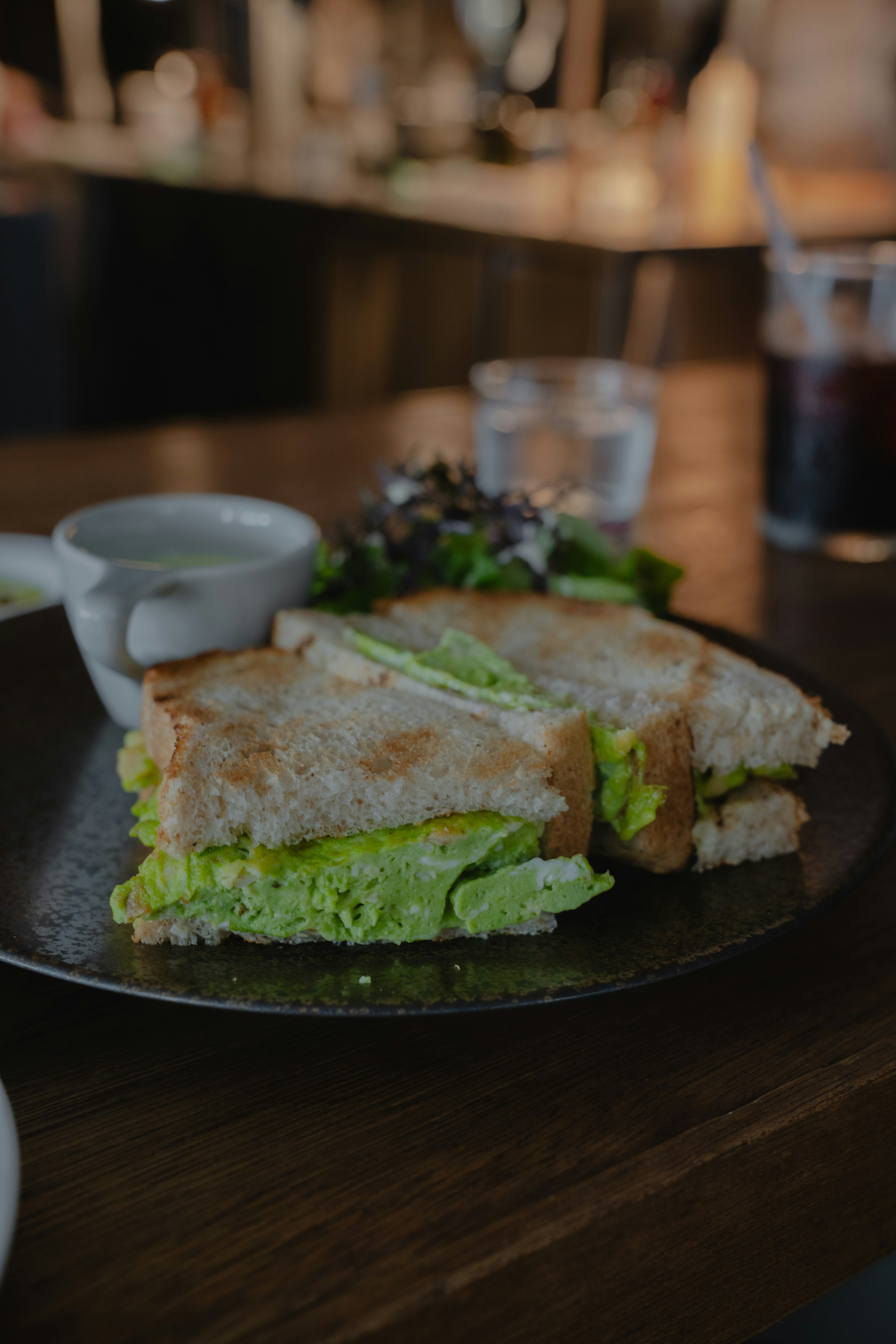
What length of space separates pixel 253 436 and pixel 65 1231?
6.90 feet

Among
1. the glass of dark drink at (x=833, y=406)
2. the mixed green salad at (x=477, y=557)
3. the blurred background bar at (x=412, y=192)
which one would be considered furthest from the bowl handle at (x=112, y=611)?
the blurred background bar at (x=412, y=192)

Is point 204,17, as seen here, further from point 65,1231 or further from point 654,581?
point 65,1231

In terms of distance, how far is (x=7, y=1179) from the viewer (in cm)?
59

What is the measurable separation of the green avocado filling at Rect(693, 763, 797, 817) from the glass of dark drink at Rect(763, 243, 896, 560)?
3.24ft

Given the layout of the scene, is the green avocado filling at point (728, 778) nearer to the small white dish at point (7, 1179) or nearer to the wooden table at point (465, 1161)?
the wooden table at point (465, 1161)

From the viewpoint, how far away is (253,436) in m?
2.58

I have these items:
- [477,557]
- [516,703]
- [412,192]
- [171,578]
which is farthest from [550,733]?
[412,192]

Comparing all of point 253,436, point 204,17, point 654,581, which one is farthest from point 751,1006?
point 204,17

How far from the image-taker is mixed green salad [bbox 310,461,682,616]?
148 cm

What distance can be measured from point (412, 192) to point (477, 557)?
19.0 ft

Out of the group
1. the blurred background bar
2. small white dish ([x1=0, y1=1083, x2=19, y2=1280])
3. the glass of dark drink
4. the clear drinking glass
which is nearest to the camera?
small white dish ([x1=0, y1=1083, x2=19, y2=1280])

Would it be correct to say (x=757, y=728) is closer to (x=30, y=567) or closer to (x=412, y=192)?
(x=30, y=567)

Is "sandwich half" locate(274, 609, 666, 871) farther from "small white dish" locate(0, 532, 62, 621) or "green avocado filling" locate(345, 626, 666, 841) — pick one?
"small white dish" locate(0, 532, 62, 621)

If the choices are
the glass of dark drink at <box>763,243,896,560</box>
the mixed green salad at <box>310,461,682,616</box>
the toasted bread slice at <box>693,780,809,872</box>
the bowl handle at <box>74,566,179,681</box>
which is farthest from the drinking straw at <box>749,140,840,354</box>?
the bowl handle at <box>74,566,179,681</box>
